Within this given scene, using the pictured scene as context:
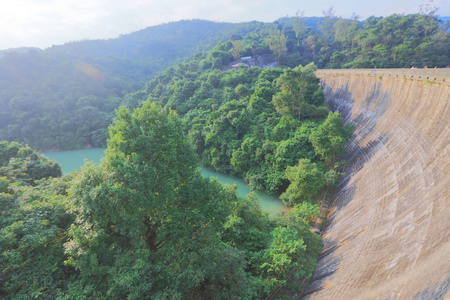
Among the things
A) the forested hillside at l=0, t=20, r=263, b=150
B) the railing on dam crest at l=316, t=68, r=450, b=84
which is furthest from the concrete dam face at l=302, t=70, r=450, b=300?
the forested hillside at l=0, t=20, r=263, b=150

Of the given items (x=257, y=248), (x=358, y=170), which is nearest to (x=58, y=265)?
(x=257, y=248)

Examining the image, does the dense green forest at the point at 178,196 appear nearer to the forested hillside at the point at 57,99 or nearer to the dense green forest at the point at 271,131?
the dense green forest at the point at 271,131

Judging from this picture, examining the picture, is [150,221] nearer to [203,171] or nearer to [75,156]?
[203,171]

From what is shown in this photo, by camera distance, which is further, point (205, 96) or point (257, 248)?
point (205, 96)

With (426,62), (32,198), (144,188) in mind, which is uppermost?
(426,62)

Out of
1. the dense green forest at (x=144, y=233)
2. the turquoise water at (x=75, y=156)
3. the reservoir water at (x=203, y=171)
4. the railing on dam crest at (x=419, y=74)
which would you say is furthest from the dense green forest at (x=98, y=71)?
the dense green forest at (x=144, y=233)

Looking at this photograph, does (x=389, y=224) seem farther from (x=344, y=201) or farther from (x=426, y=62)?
(x=426, y=62)
